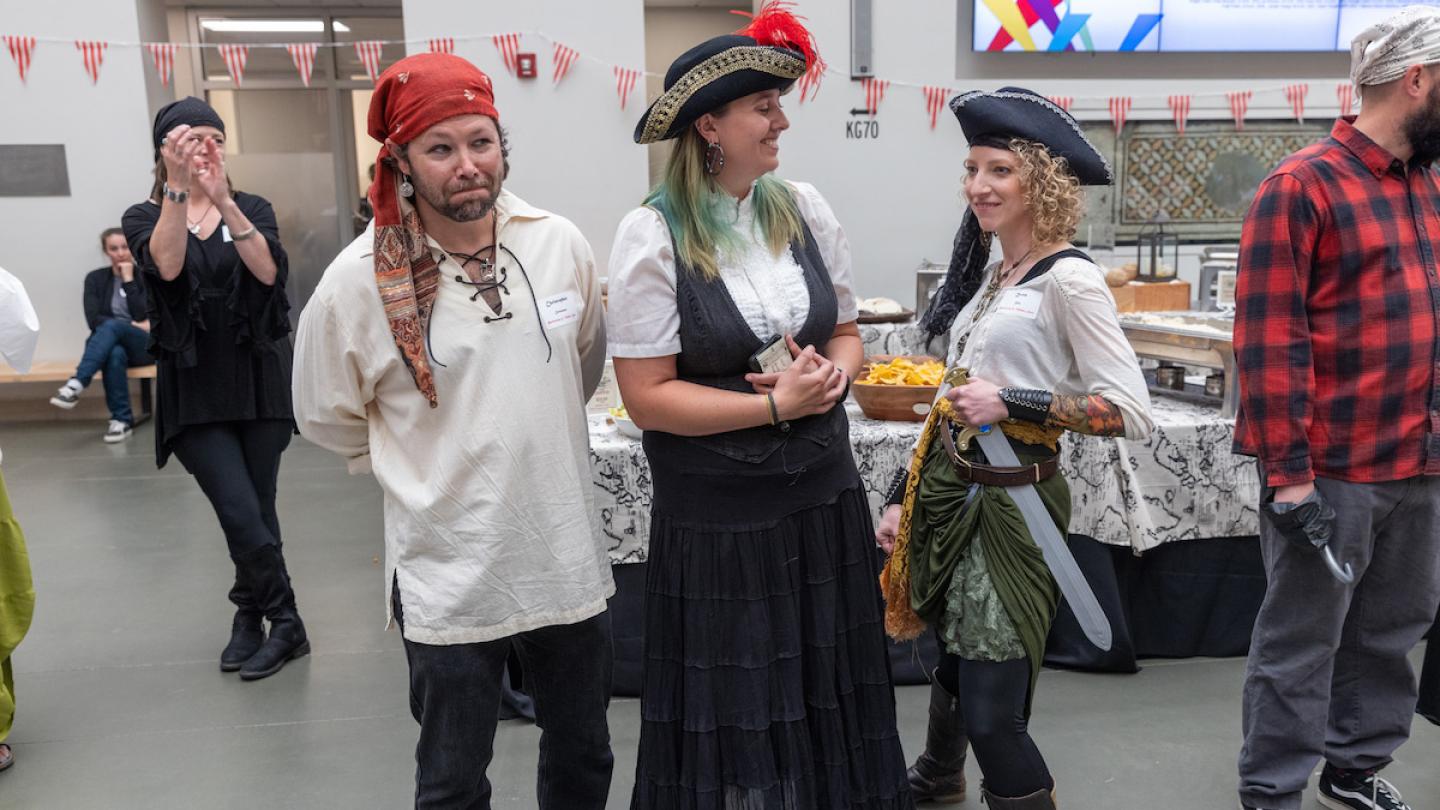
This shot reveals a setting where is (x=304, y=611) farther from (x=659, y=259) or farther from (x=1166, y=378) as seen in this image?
(x=1166, y=378)

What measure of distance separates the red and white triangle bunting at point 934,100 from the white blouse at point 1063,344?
582cm

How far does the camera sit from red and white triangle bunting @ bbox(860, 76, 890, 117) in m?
7.43

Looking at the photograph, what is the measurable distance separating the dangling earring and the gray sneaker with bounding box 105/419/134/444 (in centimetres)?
631

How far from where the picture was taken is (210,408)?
3125 millimetres

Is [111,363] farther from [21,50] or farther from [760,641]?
[760,641]

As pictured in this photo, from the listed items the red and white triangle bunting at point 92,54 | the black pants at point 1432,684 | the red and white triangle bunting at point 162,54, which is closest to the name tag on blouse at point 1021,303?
the black pants at point 1432,684

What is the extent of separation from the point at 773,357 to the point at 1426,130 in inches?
54.2

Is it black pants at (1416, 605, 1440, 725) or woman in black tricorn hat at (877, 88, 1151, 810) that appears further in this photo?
black pants at (1416, 605, 1440, 725)

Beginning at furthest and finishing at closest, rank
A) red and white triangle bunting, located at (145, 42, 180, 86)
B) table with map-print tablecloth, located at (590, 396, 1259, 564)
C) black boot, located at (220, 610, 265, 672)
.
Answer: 1. red and white triangle bunting, located at (145, 42, 180, 86)
2. black boot, located at (220, 610, 265, 672)
3. table with map-print tablecloth, located at (590, 396, 1259, 564)

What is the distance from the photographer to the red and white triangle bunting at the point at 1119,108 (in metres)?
7.48

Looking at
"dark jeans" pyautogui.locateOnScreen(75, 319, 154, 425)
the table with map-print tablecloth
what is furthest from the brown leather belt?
"dark jeans" pyautogui.locateOnScreen(75, 319, 154, 425)

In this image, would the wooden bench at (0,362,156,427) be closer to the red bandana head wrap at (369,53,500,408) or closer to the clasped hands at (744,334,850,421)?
the red bandana head wrap at (369,53,500,408)

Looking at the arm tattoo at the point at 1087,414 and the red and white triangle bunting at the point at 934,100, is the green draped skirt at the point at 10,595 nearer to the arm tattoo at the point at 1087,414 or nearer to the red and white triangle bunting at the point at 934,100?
the arm tattoo at the point at 1087,414

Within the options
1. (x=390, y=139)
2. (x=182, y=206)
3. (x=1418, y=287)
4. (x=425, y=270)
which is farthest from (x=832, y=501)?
(x=182, y=206)
